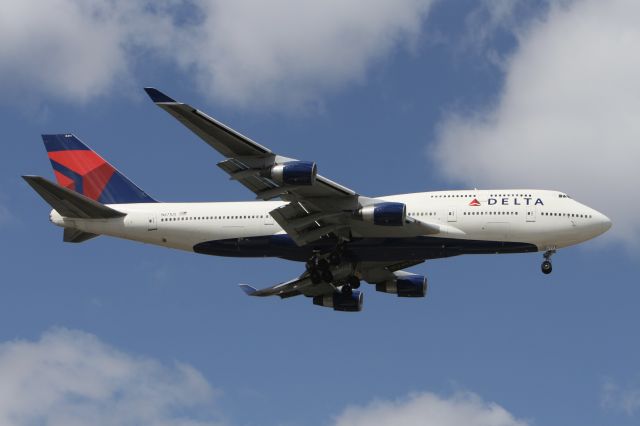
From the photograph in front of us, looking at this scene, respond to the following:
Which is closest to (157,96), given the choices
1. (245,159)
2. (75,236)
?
(245,159)

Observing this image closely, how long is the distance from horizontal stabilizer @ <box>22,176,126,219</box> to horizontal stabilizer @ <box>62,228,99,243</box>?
121cm

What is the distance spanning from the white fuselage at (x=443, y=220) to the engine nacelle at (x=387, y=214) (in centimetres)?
210

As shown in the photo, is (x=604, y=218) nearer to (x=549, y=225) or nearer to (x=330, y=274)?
(x=549, y=225)

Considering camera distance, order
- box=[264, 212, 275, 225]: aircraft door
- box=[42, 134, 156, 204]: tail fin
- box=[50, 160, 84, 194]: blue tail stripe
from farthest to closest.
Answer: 1. box=[50, 160, 84, 194]: blue tail stripe
2. box=[42, 134, 156, 204]: tail fin
3. box=[264, 212, 275, 225]: aircraft door

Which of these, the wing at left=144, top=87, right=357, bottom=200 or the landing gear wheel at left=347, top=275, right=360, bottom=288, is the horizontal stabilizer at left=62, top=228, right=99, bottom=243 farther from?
the landing gear wheel at left=347, top=275, right=360, bottom=288

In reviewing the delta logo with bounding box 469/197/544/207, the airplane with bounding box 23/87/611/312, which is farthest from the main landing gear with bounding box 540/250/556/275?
the delta logo with bounding box 469/197/544/207

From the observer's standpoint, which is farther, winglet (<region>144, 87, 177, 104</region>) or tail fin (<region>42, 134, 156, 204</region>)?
tail fin (<region>42, 134, 156, 204</region>)

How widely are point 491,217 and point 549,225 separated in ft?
9.38

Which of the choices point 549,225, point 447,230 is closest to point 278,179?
point 447,230

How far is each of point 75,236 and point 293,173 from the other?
15.8 meters

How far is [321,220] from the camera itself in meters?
59.6

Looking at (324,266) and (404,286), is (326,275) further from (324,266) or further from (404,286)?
(404,286)

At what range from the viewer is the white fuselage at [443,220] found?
59.4 metres

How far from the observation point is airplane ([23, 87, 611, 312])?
56375 millimetres
